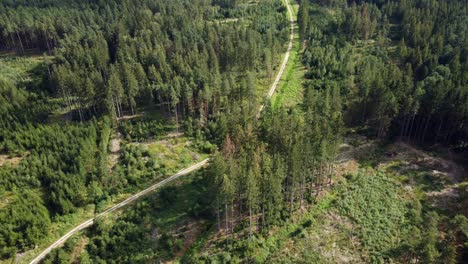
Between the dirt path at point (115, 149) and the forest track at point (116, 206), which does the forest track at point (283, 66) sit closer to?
the forest track at point (116, 206)

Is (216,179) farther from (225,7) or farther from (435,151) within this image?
(225,7)

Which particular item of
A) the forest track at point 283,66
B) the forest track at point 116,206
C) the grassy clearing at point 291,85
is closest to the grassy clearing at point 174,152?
the forest track at point 116,206

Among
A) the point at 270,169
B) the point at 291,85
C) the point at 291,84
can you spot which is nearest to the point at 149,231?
the point at 270,169

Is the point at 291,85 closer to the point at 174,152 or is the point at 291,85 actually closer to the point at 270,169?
the point at 174,152

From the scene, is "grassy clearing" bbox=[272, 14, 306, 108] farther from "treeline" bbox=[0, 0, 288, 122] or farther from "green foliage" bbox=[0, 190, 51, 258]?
"green foliage" bbox=[0, 190, 51, 258]

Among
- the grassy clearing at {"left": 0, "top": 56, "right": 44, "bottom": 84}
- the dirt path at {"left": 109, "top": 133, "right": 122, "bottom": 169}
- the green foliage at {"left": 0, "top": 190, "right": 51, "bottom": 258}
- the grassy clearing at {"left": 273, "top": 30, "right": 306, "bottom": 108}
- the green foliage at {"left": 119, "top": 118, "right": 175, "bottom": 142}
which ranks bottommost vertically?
the green foliage at {"left": 0, "top": 190, "right": 51, "bottom": 258}

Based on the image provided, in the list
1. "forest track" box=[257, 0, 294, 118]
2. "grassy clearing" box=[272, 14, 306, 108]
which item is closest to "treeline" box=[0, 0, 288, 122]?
"forest track" box=[257, 0, 294, 118]
